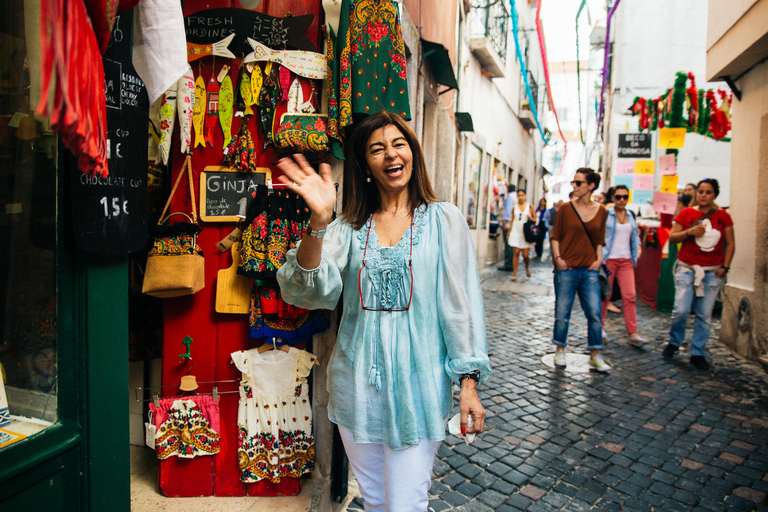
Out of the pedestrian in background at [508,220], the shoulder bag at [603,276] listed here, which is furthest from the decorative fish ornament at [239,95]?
the pedestrian in background at [508,220]

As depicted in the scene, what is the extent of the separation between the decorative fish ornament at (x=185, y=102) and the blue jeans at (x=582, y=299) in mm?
3918

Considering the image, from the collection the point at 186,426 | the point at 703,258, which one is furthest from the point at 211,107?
the point at 703,258

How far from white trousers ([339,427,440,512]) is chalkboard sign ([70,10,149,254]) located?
1095mm

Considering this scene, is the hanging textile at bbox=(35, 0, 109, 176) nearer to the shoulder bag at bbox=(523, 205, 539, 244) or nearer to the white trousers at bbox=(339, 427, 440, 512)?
the white trousers at bbox=(339, 427, 440, 512)

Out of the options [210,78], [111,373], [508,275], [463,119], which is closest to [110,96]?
[111,373]

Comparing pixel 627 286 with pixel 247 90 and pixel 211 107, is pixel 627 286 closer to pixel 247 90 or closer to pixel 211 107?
pixel 247 90

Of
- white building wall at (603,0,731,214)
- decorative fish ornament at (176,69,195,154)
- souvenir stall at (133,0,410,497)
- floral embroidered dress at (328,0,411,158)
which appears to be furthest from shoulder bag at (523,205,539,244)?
decorative fish ornament at (176,69,195,154)

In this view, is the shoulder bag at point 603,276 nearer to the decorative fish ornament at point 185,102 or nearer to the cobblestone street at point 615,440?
the cobblestone street at point 615,440

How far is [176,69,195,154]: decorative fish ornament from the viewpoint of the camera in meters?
2.44

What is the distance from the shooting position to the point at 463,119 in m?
9.06

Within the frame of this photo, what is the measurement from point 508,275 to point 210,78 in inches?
407

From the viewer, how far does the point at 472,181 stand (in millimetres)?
11625

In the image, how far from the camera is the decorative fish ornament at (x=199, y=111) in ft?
8.52

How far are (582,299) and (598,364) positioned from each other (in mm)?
687
